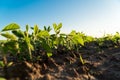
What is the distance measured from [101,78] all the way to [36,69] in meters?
0.97

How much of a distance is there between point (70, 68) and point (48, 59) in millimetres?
331

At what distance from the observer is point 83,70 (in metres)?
3.45

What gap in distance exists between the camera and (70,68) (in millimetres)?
3441

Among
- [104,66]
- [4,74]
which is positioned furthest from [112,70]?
[4,74]

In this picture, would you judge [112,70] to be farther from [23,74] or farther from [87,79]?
[23,74]

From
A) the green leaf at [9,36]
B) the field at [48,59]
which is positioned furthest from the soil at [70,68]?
the green leaf at [9,36]

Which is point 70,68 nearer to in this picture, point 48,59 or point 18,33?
point 48,59

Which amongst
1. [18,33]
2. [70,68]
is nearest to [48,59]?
[70,68]

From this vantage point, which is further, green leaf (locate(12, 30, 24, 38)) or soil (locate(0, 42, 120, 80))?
soil (locate(0, 42, 120, 80))

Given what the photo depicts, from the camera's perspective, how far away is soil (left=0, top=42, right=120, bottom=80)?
287 cm

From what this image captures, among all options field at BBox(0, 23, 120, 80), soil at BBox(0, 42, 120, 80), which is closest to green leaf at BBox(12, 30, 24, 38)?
field at BBox(0, 23, 120, 80)

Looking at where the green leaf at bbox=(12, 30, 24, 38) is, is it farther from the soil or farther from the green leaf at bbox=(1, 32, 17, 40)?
the soil

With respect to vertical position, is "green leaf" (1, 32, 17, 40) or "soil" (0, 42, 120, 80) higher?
"green leaf" (1, 32, 17, 40)

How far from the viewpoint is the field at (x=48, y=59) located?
2.67 m
